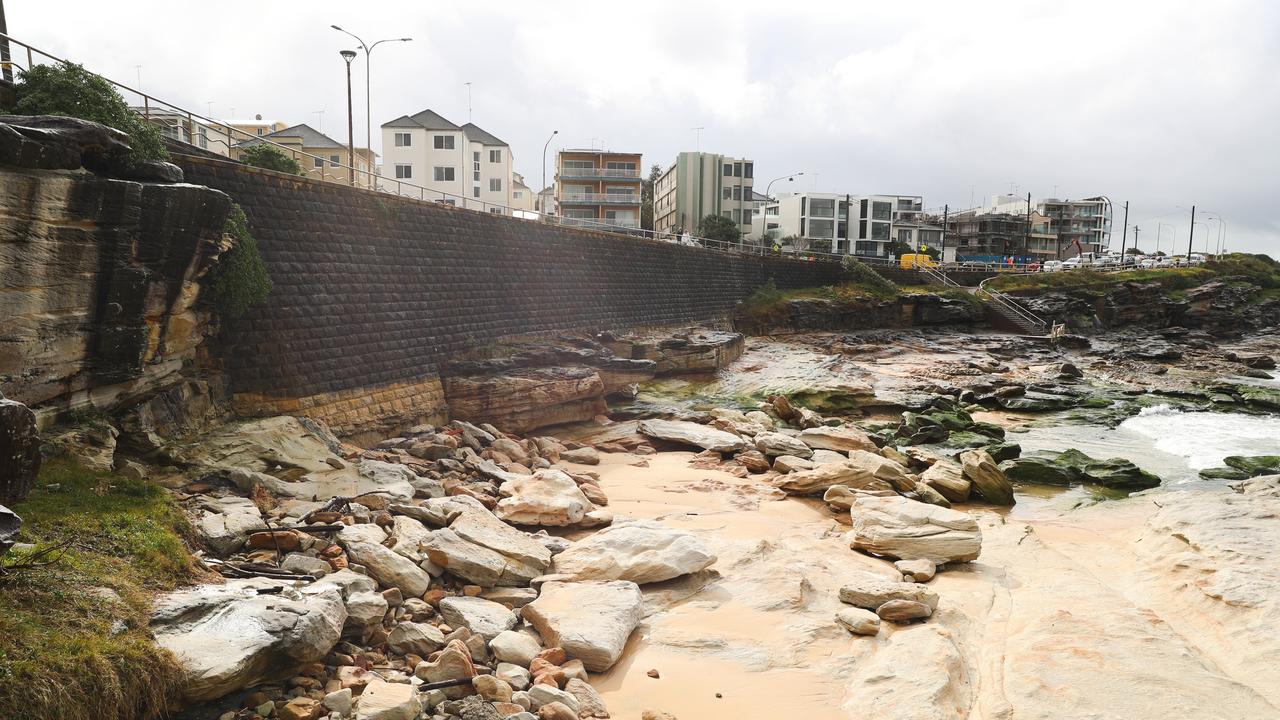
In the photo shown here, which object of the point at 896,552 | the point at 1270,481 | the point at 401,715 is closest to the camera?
the point at 401,715

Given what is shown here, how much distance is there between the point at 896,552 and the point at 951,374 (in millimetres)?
22923

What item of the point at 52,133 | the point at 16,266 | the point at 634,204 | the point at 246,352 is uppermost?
the point at 634,204

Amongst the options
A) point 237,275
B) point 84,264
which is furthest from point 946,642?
point 237,275

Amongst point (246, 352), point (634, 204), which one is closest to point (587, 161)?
point (634, 204)

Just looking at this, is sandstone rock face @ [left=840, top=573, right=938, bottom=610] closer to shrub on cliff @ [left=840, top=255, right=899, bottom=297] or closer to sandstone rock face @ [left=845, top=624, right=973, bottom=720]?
sandstone rock face @ [left=845, top=624, right=973, bottom=720]

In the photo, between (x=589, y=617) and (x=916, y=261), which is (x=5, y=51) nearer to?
(x=589, y=617)

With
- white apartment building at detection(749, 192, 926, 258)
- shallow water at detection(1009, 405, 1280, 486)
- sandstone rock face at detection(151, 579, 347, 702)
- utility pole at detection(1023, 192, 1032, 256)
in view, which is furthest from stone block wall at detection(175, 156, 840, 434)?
utility pole at detection(1023, 192, 1032, 256)

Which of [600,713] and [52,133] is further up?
[52,133]

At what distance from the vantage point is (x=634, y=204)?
6303 centimetres

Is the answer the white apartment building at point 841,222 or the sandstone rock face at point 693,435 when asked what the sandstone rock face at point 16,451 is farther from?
the white apartment building at point 841,222

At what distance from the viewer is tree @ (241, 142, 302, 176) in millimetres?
16797

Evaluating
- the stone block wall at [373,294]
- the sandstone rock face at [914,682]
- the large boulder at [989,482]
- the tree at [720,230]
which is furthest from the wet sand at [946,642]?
the tree at [720,230]

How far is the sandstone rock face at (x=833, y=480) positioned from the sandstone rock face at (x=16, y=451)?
11544 millimetres

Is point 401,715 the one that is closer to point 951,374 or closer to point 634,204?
point 951,374
